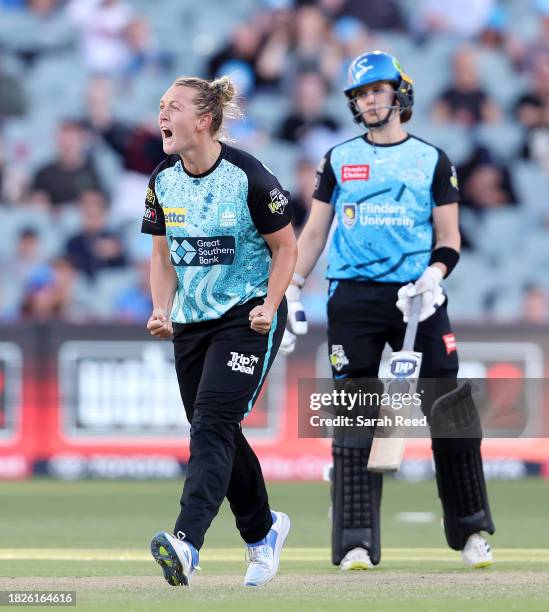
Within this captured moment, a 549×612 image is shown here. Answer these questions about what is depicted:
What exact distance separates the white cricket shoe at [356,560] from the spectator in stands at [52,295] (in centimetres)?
674

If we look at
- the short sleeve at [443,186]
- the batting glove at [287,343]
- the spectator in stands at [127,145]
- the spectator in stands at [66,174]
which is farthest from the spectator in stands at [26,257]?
the short sleeve at [443,186]

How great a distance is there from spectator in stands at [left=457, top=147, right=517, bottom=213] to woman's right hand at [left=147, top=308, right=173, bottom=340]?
31.8 feet

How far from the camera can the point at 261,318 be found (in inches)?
227

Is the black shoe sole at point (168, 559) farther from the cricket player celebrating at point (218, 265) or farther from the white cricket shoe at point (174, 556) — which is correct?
the cricket player celebrating at point (218, 265)

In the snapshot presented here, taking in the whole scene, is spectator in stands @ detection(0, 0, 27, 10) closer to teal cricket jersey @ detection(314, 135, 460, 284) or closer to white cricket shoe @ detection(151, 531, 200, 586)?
teal cricket jersey @ detection(314, 135, 460, 284)

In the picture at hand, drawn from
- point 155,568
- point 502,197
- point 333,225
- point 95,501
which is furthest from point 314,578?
point 502,197

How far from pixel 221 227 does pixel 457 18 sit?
37.5 ft

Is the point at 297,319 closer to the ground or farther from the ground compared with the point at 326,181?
closer to the ground

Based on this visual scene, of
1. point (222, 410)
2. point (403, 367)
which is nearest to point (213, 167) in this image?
point (222, 410)

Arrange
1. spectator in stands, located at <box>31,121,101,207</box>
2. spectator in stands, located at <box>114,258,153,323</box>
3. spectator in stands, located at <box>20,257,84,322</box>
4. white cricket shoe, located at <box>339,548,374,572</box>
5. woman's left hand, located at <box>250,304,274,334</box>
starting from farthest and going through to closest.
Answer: spectator in stands, located at <box>31,121,101,207</box>, spectator in stands, located at <box>114,258,153,323</box>, spectator in stands, located at <box>20,257,84,322</box>, white cricket shoe, located at <box>339,548,374,572</box>, woman's left hand, located at <box>250,304,274,334</box>

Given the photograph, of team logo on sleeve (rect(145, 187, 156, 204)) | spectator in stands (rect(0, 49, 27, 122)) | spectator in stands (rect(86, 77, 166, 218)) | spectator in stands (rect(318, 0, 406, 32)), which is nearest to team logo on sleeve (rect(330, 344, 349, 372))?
team logo on sleeve (rect(145, 187, 156, 204))

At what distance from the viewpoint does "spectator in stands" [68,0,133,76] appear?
16.3m

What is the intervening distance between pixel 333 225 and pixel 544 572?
2098 mm

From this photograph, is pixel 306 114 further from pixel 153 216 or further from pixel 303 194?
pixel 153 216
